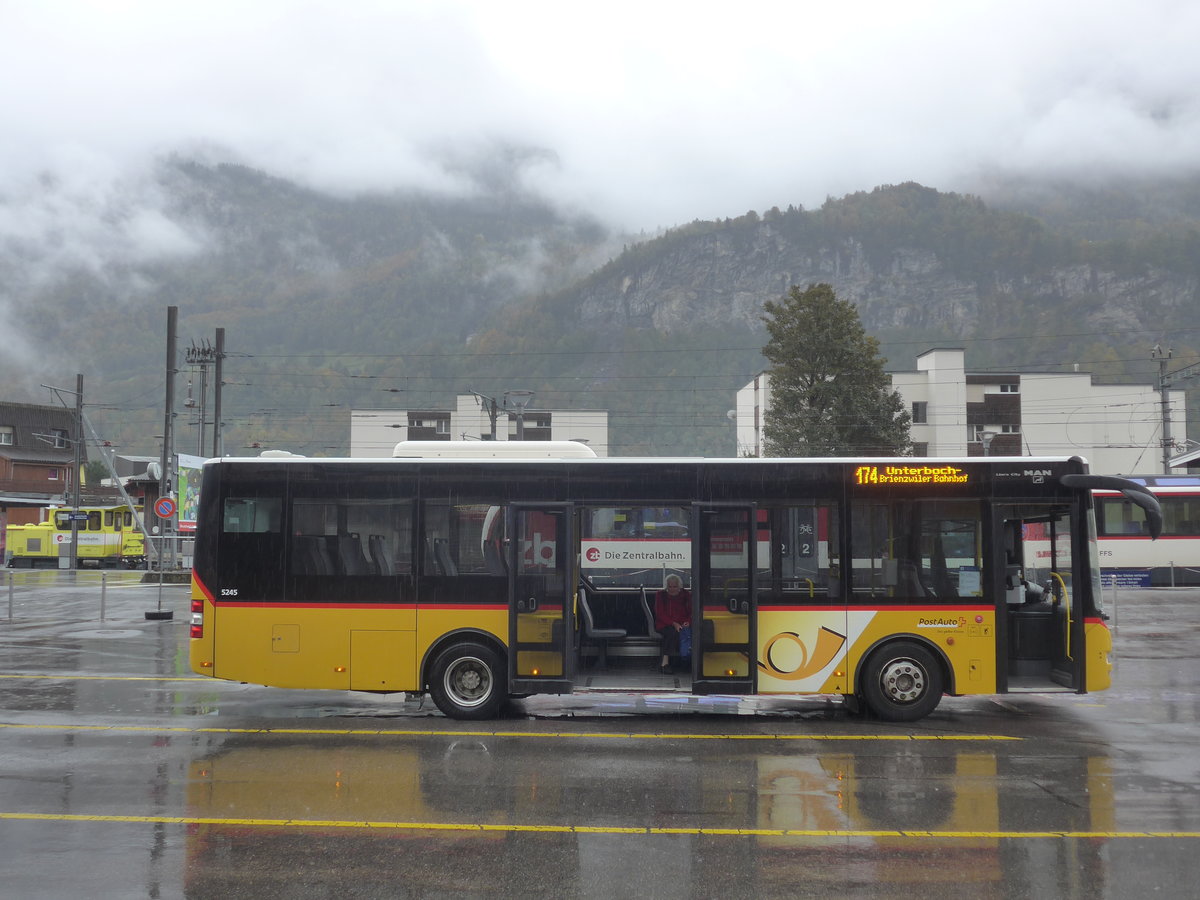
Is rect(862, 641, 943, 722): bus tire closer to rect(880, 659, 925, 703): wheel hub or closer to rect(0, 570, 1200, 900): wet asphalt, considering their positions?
rect(880, 659, 925, 703): wheel hub

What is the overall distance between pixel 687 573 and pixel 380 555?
11.6 ft

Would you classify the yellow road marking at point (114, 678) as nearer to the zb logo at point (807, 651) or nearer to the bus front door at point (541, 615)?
the bus front door at point (541, 615)

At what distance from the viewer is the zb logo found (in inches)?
460

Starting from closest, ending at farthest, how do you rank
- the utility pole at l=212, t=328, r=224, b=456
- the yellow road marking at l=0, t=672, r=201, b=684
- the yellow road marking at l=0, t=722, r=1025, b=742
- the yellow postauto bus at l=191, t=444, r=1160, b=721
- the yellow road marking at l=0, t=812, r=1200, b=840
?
the yellow road marking at l=0, t=812, r=1200, b=840
the yellow road marking at l=0, t=722, r=1025, b=742
the yellow postauto bus at l=191, t=444, r=1160, b=721
the yellow road marking at l=0, t=672, r=201, b=684
the utility pole at l=212, t=328, r=224, b=456

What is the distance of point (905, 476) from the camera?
11891mm

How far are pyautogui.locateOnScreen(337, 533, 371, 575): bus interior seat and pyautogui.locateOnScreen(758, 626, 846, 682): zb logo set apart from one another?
15.1ft

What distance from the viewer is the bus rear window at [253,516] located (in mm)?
12234

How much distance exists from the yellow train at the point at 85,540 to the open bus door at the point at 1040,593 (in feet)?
178

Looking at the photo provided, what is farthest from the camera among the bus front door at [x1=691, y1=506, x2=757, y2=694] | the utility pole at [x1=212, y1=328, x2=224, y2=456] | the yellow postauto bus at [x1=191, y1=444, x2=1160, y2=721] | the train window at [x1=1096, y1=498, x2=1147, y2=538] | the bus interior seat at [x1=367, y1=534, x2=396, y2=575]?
the utility pole at [x1=212, y1=328, x2=224, y2=456]

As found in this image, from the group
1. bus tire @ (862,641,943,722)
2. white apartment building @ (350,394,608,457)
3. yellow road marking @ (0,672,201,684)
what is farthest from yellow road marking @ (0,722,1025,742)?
white apartment building @ (350,394,608,457)

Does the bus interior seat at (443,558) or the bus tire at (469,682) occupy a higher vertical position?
the bus interior seat at (443,558)

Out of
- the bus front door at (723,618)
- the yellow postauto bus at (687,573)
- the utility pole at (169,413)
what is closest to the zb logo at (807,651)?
the yellow postauto bus at (687,573)

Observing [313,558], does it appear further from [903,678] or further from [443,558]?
[903,678]

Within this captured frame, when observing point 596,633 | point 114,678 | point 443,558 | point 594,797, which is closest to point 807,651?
point 596,633
